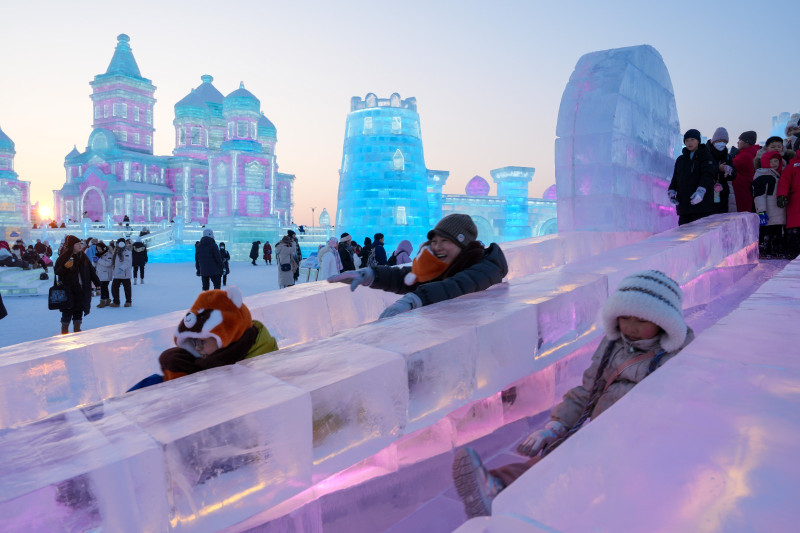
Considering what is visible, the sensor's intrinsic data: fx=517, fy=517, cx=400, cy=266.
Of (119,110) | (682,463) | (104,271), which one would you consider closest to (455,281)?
(682,463)

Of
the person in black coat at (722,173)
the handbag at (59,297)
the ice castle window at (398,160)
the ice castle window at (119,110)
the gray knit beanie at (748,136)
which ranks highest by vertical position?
the ice castle window at (119,110)

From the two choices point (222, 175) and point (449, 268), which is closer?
point (449, 268)

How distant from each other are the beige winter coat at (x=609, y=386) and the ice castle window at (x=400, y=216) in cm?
1944

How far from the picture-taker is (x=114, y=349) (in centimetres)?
307

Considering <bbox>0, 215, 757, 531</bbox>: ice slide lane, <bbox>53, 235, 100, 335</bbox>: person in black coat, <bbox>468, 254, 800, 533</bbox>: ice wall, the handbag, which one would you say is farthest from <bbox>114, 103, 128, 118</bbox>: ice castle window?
<bbox>468, 254, 800, 533</bbox>: ice wall

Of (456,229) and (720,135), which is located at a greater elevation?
(720,135)

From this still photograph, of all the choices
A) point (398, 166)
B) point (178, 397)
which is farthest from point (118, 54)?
point (178, 397)

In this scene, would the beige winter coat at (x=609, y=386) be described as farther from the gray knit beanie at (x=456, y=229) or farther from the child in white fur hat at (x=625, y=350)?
the gray knit beanie at (x=456, y=229)

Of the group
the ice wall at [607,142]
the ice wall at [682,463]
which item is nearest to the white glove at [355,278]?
the ice wall at [682,463]

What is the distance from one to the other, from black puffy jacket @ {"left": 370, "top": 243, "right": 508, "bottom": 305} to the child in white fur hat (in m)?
1.16

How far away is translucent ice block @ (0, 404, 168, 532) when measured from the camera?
3.83 feet

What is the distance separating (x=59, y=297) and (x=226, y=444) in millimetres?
6773

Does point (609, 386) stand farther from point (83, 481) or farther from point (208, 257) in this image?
point (208, 257)

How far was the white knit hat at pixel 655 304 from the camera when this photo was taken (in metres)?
2.06
